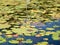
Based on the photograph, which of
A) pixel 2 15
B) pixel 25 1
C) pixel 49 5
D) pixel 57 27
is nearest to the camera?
pixel 57 27

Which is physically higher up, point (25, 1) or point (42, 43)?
point (25, 1)

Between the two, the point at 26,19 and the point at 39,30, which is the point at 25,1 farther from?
the point at 39,30

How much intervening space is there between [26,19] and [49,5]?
107cm

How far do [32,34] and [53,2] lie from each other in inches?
77.8

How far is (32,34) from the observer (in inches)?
127

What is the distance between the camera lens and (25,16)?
4074 mm

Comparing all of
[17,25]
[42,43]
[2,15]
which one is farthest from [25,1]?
[42,43]

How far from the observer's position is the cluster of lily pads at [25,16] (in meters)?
3.26

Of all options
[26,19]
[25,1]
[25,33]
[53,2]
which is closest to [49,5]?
[53,2]

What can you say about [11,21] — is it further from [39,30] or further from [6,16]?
[39,30]

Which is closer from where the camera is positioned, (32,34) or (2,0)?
(32,34)

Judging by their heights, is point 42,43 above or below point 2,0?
below

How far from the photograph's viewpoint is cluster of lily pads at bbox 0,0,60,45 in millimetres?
3256

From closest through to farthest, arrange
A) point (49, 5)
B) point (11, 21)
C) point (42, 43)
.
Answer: point (42, 43) < point (11, 21) < point (49, 5)
